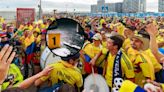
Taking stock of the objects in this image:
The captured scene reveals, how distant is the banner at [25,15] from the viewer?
695 inches

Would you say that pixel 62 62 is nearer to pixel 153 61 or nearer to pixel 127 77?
pixel 127 77

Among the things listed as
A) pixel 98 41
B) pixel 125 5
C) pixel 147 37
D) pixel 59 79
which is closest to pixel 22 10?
pixel 98 41

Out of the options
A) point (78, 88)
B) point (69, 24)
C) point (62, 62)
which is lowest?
point (78, 88)

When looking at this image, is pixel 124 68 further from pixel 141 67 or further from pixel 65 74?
pixel 65 74

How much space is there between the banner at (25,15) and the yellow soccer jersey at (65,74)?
13158mm

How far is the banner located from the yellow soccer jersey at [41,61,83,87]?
518 inches

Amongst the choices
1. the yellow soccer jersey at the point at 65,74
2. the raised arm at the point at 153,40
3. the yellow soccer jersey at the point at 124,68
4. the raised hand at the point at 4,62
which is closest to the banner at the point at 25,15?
the yellow soccer jersey at the point at 124,68

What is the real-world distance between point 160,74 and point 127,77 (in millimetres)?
465

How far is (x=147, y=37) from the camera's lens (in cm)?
602

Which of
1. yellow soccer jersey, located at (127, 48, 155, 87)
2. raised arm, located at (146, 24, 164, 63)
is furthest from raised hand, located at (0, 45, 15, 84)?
raised arm, located at (146, 24, 164, 63)

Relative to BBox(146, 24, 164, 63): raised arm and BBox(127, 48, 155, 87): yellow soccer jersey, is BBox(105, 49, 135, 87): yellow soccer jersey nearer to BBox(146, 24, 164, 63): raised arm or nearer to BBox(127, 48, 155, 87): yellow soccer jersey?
BBox(127, 48, 155, 87): yellow soccer jersey

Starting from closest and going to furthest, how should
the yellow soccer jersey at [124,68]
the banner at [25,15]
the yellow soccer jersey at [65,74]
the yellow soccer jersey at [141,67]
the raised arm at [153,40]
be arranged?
the yellow soccer jersey at [65,74] → the yellow soccer jersey at [141,67] → the yellow soccer jersey at [124,68] → the raised arm at [153,40] → the banner at [25,15]

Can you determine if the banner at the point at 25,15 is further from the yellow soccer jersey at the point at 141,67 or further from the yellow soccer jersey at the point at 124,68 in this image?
the yellow soccer jersey at the point at 141,67

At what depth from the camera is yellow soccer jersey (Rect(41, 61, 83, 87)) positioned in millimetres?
4551
